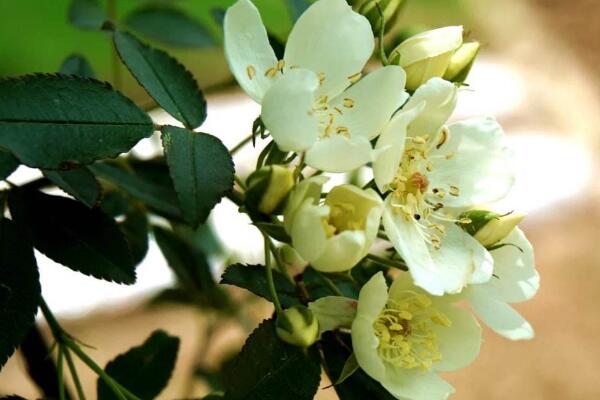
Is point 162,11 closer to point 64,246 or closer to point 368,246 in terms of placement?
point 64,246

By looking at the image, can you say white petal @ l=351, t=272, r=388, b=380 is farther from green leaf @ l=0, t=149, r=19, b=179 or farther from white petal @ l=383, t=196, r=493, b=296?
green leaf @ l=0, t=149, r=19, b=179

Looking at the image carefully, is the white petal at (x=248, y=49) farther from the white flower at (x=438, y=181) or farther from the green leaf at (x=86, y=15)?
the green leaf at (x=86, y=15)

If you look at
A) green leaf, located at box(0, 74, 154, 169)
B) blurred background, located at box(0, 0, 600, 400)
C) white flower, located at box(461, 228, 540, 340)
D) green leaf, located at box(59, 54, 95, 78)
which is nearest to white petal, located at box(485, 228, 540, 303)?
white flower, located at box(461, 228, 540, 340)

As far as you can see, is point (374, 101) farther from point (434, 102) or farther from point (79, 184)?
point (79, 184)

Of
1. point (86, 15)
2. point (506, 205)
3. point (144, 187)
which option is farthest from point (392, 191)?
point (506, 205)

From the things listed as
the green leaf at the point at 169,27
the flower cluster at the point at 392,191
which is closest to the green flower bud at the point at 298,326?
the flower cluster at the point at 392,191

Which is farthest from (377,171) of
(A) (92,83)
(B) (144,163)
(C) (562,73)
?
(C) (562,73)
